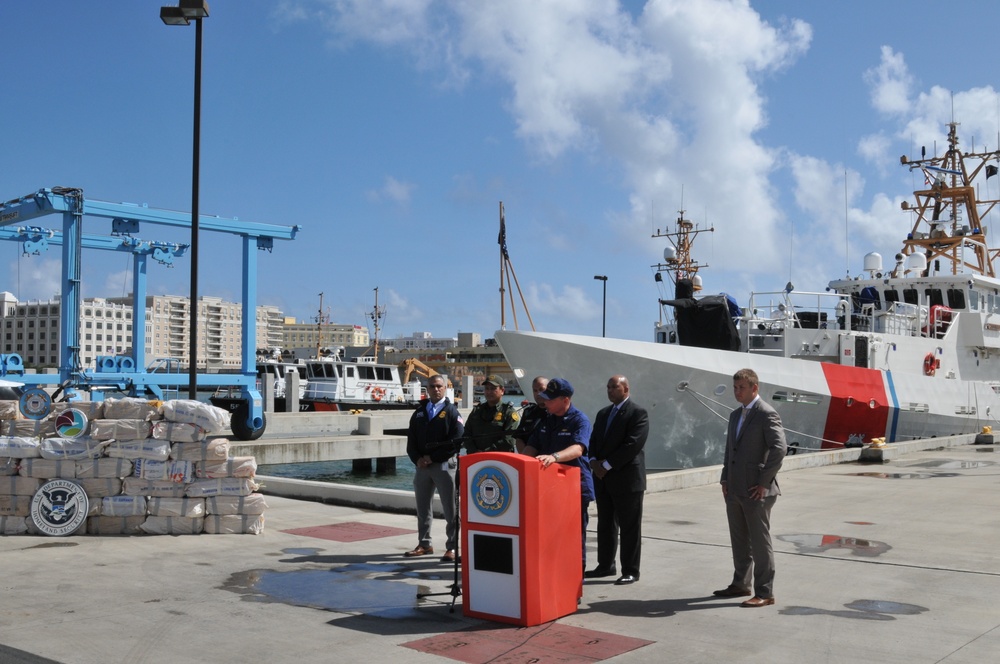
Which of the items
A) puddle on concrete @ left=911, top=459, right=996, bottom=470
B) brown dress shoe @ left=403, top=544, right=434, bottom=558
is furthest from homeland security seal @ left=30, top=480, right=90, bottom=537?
puddle on concrete @ left=911, top=459, right=996, bottom=470

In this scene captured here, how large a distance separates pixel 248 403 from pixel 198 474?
13616mm

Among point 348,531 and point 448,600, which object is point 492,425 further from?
point 348,531

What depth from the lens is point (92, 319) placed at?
382 feet

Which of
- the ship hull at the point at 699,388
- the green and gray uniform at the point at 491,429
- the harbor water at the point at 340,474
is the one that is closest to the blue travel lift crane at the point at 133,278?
the harbor water at the point at 340,474

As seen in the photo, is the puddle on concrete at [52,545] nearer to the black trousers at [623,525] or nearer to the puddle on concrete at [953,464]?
the black trousers at [623,525]

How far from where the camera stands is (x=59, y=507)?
868 cm

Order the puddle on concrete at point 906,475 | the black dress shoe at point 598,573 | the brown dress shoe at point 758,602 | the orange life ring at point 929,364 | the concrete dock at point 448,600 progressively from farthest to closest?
the orange life ring at point 929,364
the puddle on concrete at point 906,475
the black dress shoe at point 598,573
the brown dress shoe at point 758,602
the concrete dock at point 448,600

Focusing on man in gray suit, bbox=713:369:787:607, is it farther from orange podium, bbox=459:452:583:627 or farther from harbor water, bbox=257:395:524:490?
harbor water, bbox=257:395:524:490

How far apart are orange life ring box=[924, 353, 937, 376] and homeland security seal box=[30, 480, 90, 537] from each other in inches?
792

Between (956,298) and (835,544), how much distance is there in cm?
1865

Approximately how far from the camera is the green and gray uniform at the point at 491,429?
7.53 metres

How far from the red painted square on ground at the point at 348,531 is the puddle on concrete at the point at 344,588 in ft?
4.81

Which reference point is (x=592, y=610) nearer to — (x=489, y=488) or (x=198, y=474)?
(x=489, y=488)

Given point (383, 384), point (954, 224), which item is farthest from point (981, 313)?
point (383, 384)
